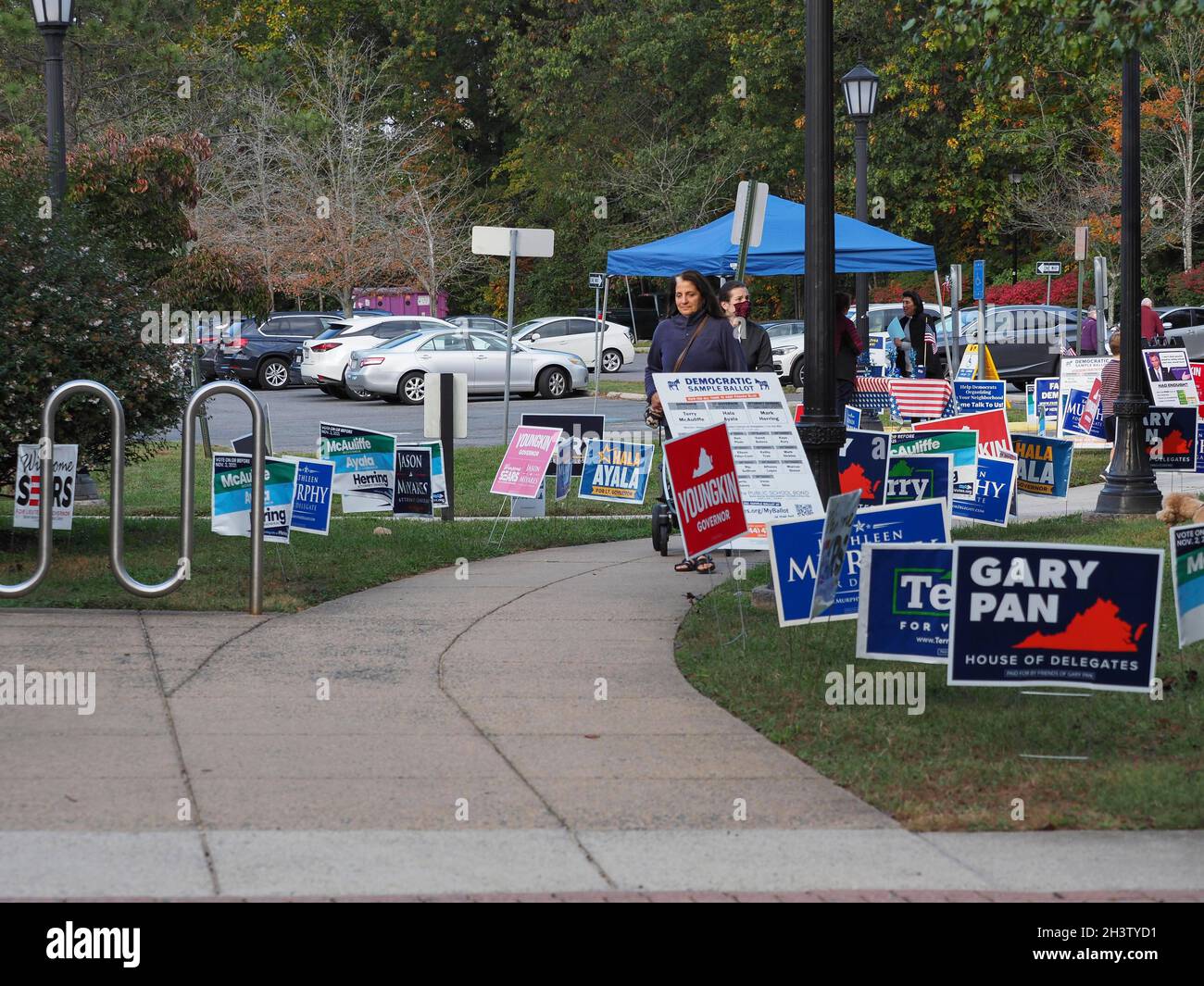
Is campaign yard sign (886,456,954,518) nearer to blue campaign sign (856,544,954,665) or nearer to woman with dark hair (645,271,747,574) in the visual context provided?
woman with dark hair (645,271,747,574)

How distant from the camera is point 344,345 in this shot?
32.7 meters

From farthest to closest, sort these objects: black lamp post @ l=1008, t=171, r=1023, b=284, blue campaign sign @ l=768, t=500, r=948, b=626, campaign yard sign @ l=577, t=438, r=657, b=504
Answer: black lamp post @ l=1008, t=171, r=1023, b=284 → campaign yard sign @ l=577, t=438, r=657, b=504 → blue campaign sign @ l=768, t=500, r=948, b=626

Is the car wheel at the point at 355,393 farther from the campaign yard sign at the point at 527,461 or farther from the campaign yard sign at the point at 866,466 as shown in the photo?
the campaign yard sign at the point at 866,466

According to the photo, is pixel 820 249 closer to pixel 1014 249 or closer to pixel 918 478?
pixel 918 478

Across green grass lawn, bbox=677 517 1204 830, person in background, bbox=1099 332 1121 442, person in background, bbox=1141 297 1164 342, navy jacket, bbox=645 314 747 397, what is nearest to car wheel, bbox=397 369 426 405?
person in background, bbox=1141 297 1164 342

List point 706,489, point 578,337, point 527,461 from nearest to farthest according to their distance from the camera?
point 706,489 → point 527,461 → point 578,337

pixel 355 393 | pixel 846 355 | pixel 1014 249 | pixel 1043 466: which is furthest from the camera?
pixel 1014 249

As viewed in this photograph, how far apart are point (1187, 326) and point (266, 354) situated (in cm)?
2023

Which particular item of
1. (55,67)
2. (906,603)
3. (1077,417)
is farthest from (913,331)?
(906,603)

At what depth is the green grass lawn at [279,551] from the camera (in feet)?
32.3

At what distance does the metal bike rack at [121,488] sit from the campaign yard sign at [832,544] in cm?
324

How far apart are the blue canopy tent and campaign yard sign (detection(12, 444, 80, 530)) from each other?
8.19 m

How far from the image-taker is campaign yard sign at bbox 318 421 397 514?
1202 centimetres

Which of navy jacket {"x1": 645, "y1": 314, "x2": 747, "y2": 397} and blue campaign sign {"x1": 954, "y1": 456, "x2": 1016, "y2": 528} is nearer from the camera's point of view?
navy jacket {"x1": 645, "y1": 314, "x2": 747, "y2": 397}
